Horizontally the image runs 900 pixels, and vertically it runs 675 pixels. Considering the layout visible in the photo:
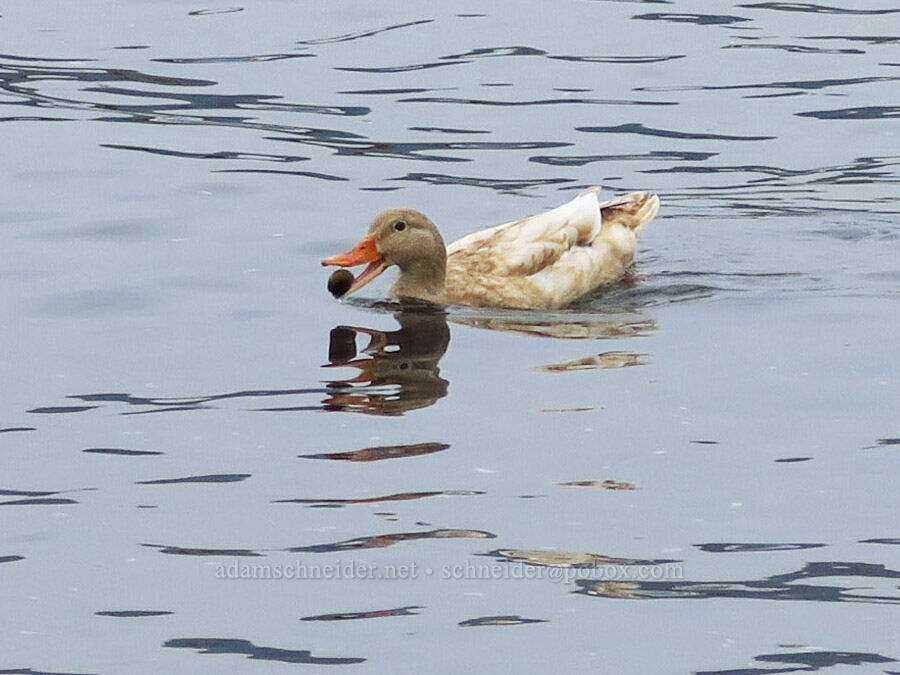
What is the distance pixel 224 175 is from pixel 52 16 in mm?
7182

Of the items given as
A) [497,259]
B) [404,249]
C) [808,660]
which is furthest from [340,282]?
[808,660]

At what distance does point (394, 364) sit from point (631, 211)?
141 inches

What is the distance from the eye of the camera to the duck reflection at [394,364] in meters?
10.8

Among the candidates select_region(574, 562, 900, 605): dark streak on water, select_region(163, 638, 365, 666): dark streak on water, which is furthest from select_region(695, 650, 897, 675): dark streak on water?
select_region(163, 638, 365, 666): dark streak on water

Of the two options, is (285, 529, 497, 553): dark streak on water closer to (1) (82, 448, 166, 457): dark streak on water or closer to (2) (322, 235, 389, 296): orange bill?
(1) (82, 448, 166, 457): dark streak on water

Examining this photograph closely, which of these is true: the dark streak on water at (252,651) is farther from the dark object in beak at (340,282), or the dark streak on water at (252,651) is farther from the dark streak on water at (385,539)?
the dark object in beak at (340,282)

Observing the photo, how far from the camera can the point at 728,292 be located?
43.8ft

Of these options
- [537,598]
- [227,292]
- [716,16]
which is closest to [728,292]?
[227,292]

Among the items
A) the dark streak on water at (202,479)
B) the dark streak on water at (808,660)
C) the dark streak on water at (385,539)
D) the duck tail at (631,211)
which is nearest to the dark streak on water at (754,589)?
the dark streak on water at (808,660)

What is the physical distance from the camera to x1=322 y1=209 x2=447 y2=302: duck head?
43.5 ft

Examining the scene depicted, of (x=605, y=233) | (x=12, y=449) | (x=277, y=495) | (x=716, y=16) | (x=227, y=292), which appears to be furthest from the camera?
(x=716, y=16)

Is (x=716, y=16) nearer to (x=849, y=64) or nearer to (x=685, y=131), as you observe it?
(x=849, y=64)

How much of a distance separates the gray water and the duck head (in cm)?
32

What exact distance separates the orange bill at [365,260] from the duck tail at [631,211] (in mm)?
1970
